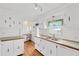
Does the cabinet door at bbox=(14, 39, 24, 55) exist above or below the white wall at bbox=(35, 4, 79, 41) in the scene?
below

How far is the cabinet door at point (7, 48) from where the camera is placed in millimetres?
2789

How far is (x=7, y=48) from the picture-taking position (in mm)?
2941

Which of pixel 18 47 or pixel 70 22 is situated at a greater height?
pixel 70 22

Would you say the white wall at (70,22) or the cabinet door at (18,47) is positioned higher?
the white wall at (70,22)

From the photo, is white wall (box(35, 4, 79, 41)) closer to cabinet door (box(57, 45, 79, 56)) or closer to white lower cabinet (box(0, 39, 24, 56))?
cabinet door (box(57, 45, 79, 56))

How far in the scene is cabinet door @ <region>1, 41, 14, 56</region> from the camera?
2.79 metres

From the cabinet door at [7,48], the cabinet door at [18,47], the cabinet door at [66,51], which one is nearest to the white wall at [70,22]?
the cabinet door at [66,51]

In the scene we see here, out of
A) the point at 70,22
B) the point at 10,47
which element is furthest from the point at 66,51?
the point at 10,47

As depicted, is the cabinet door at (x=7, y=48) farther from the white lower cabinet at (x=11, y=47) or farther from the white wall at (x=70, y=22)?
the white wall at (x=70, y=22)

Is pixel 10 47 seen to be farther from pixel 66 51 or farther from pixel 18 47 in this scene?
pixel 66 51

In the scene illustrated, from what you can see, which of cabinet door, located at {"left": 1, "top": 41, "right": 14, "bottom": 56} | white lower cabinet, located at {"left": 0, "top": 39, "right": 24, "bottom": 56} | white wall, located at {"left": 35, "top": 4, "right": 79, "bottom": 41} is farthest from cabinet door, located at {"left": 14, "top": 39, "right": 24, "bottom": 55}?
white wall, located at {"left": 35, "top": 4, "right": 79, "bottom": 41}

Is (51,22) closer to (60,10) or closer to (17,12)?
(60,10)

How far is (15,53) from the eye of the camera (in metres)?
3.29

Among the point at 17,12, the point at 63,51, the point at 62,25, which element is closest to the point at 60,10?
the point at 62,25
